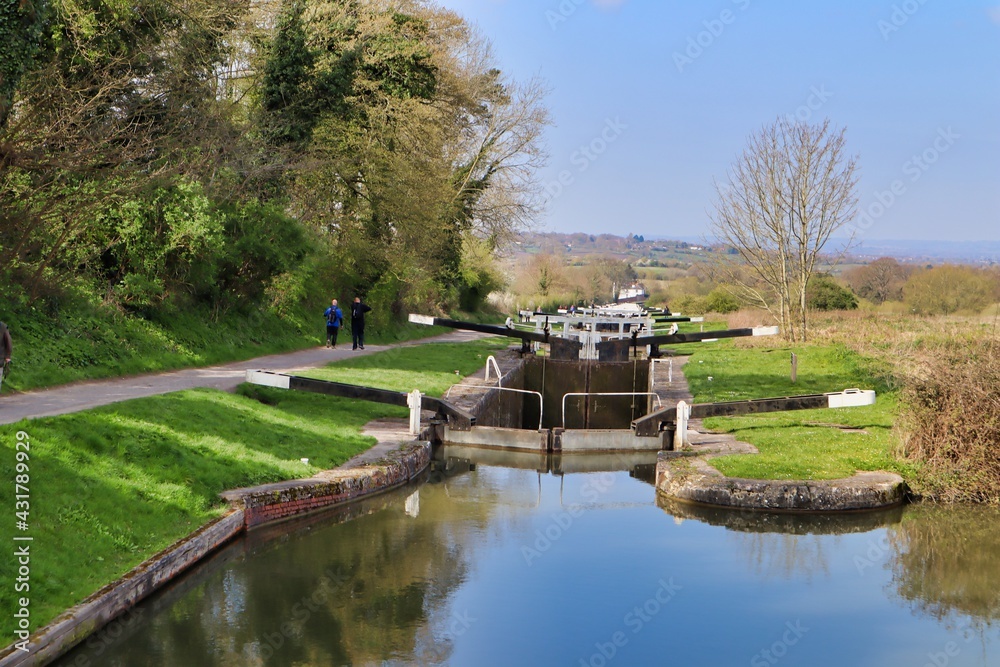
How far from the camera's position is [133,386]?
54.3 ft

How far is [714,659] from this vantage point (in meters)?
8.84

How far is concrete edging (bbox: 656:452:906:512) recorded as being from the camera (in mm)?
13570

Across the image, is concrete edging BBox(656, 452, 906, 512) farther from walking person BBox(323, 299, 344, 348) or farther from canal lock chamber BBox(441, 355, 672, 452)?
walking person BBox(323, 299, 344, 348)

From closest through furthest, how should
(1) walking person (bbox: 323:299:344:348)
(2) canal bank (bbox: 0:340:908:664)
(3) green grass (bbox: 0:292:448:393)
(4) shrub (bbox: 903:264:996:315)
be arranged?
(2) canal bank (bbox: 0:340:908:664) → (3) green grass (bbox: 0:292:448:393) → (1) walking person (bbox: 323:299:344:348) → (4) shrub (bbox: 903:264:996:315)

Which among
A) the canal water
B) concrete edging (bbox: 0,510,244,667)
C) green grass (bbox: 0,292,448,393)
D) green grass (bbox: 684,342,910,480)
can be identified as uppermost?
green grass (bbox: 0,292,448,393)

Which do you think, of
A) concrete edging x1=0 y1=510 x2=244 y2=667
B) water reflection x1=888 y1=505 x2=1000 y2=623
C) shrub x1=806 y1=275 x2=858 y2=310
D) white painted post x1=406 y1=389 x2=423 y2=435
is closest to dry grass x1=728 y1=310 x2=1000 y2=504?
water reflection x1=888 y1=505 x2=1000 y2=623

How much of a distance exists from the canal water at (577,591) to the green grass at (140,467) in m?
0.60

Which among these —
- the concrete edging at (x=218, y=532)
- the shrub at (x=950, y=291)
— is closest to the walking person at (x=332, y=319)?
the concrete edging at (x=218, y=532)

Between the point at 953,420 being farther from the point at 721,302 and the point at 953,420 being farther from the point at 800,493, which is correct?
the point at 721,302

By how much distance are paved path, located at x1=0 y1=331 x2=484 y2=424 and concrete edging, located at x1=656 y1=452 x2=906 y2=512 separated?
850 cm

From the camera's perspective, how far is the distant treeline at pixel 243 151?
18.8 meters

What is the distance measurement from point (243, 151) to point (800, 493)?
18.3 m

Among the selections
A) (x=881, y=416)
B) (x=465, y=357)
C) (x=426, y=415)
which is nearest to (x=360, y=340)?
(x=465, y=357)

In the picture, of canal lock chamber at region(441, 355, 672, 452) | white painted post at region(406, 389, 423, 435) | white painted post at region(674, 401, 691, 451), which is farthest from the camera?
canal lock chamber at region(441, 355, 672, 452)
